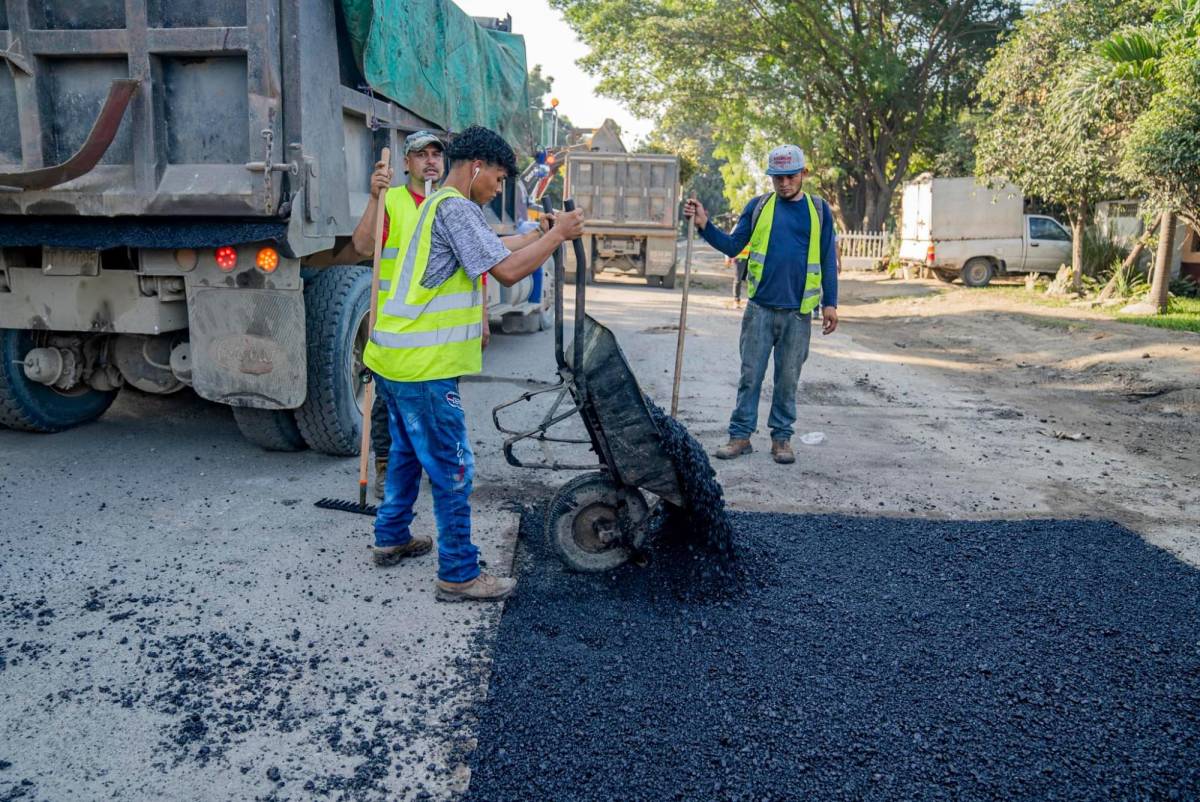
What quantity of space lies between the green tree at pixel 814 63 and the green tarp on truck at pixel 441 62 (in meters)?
16.7

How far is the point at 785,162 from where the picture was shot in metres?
5.63

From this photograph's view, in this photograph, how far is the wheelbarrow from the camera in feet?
12.1

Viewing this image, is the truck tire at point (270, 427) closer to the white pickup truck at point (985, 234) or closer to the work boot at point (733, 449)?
the work boot at point (733, 449)

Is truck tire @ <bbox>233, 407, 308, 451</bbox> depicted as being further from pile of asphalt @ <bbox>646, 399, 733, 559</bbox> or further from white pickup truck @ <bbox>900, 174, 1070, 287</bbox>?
white pickup truck @ <bbox>900, 174, 1070, 287</bbox>

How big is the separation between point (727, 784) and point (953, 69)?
25.5 metres

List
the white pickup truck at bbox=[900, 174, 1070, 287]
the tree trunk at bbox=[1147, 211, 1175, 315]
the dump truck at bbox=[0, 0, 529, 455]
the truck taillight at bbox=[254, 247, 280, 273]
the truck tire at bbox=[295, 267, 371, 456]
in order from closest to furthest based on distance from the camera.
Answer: the dump truck at bbox=[0, 0, 529, 455]
the truck taillight at bbox=[254, 247, 280, 273]
the truck tire at bbox=[295, 267, 371, 456]
the tree trunk at bbox=[1147, 211, 1175, 315]
the white pickup truck at bbox=[900, 174, 1070, 287]

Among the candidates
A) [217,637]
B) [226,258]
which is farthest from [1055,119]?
[217,637]

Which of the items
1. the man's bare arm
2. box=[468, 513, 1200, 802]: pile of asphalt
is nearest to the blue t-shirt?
box=[468, 513, 1200, 802]: pile of asphalt

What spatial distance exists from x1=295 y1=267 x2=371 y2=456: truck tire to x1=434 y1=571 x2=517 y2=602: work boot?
187cm

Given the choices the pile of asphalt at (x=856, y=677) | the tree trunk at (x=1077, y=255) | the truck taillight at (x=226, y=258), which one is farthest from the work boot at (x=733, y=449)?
the tree trunk at (x=1077, y=255)

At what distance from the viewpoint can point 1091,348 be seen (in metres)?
10.9

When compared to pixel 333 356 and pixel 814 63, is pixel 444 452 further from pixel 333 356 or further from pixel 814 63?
pixel 814 63

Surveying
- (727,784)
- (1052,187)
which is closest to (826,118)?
(1052,187)

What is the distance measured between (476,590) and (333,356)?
2032mm
